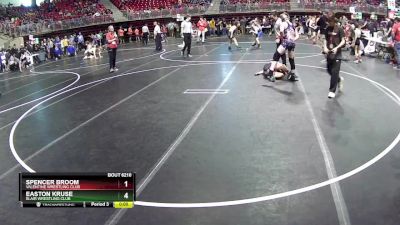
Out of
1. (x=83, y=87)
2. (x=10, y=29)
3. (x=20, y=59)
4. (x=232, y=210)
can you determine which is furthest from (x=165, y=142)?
(x=10, y=29)

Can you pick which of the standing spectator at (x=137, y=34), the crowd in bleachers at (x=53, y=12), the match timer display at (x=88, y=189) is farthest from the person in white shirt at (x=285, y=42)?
the standing spectator at (x=137, y=34)

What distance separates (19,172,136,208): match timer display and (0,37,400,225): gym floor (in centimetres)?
139

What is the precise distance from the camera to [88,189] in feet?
13.4

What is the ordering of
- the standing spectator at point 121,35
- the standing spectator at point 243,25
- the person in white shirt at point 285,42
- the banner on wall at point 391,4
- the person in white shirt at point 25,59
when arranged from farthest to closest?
the standing spectator at point 243,25 < the standing spectator at point 121,35 < the person in white shirt at point 25,59 < the banner on wall at point 391,4 < the person in white shirt at point 285,42

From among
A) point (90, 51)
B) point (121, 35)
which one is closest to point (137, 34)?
point (121, 35)

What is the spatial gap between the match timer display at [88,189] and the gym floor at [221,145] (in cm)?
139

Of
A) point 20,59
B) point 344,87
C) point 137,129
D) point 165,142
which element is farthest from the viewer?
point 20,59

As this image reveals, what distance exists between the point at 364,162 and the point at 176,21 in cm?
3172

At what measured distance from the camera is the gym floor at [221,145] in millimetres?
5641

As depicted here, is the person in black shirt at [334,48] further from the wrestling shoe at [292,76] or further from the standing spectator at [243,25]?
the standing spectator at [243,25]

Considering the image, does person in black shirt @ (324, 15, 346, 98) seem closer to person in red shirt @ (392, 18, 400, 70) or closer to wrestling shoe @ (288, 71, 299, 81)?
wrestling shoe @ (288, 71, 299, 81)

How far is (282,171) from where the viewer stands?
267 inches

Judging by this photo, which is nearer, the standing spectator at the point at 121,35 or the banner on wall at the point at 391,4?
the banner on wall at the point at 391,4

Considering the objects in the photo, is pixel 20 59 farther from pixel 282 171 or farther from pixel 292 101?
pixel 282 171
